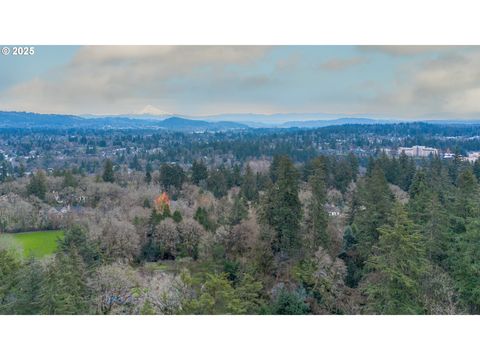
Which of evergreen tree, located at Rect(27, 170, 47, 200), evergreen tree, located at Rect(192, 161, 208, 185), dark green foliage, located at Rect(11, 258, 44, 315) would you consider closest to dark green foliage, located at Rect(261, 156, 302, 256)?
dark green foliage, located at Rect(11, 258, 44, 315)

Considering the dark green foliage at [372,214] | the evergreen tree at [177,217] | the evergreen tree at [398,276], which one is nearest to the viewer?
the evergreen tree at [398,276]

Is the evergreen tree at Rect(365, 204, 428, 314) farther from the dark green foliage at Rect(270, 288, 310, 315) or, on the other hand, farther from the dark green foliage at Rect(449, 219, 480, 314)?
the dark green foliage at Rect(270, 288, 310, 315)

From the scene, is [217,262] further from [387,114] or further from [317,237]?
[387,114]

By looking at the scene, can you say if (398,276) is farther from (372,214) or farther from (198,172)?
(198,172)

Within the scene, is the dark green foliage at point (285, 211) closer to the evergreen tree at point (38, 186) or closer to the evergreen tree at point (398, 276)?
the evergreen tree at point (398, 276)

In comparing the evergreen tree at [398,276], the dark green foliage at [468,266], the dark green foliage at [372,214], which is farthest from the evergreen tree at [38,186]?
the dark green foliage at [468,266]

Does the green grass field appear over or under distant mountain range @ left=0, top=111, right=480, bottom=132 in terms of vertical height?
under
